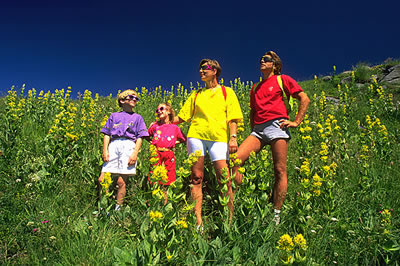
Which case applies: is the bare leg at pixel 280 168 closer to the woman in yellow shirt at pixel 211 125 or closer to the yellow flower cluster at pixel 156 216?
the woman in yellow shirt at pixel 211 125

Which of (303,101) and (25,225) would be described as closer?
(25,225)

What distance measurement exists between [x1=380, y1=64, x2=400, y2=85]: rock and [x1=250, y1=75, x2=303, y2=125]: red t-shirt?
41.2 feet

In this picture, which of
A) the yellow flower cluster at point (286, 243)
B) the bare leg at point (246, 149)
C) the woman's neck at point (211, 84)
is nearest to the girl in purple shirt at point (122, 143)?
the woman's neck at point (211, 84)

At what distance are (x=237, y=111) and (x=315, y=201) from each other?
1607mm

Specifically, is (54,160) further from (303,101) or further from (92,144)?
(303,101)

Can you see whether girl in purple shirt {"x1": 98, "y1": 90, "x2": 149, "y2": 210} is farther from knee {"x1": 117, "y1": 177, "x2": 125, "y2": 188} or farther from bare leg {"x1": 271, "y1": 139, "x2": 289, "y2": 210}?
bare leg {"x1": 271, "y1": 139, "x2": 289, "y2": 210}

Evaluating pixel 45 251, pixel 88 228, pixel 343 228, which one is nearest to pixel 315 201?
pixel 343 228

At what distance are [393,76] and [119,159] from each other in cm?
1532

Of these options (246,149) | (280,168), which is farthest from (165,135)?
(280,168)

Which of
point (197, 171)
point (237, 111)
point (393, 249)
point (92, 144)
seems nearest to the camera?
point (393, 249)

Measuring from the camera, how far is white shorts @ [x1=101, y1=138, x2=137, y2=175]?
3496 millimetres

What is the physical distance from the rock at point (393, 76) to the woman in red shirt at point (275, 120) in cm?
1253

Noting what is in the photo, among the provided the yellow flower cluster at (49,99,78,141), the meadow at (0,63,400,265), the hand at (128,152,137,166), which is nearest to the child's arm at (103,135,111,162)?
the hand at (128,152,137,166)

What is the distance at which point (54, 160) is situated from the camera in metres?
3.94
